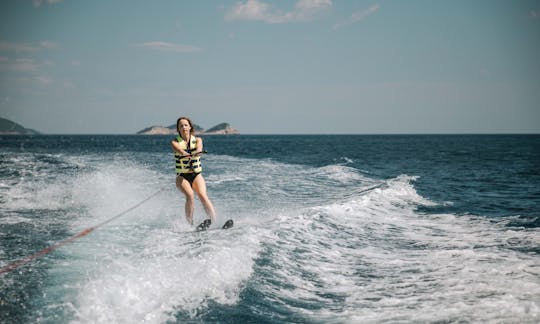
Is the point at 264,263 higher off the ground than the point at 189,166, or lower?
lower

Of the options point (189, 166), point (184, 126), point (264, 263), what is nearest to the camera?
point (264, 263)

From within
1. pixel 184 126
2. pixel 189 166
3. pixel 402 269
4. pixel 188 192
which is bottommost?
pixel 402 269

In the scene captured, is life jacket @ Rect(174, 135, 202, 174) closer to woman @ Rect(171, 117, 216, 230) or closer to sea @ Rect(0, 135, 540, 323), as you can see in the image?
woman @ Rect(171, 117, 216, 230)

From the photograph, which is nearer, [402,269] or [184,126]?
[402,269]

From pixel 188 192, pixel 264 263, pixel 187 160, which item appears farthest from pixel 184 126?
pixel 264 263

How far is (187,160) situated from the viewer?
740 cm

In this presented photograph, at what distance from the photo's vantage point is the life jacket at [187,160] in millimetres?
7375

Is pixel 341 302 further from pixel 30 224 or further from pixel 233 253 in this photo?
pixel 30 224

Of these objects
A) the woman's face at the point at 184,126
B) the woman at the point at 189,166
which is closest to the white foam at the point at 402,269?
the woman at the point at 189,166

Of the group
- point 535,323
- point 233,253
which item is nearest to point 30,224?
point 233,253

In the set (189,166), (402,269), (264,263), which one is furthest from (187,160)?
(402,269)

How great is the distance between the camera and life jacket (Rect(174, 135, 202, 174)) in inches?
290

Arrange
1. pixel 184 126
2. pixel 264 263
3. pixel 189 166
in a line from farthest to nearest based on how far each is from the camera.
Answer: pixel 189 166 < pixel 184 126 < pixel 264 263

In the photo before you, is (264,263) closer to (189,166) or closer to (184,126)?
(189,166)
